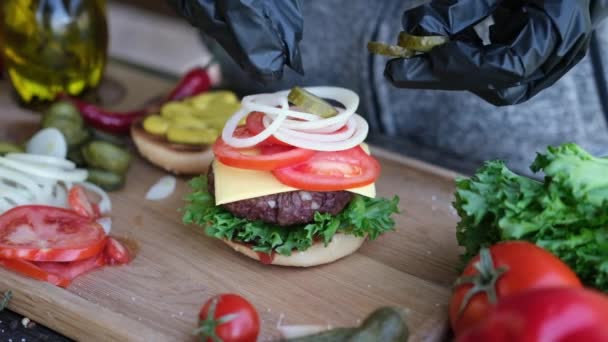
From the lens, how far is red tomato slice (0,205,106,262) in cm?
223

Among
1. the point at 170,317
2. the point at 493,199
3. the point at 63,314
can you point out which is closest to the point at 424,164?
the point at 493,199

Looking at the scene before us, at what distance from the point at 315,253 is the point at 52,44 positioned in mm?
1520

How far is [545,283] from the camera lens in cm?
169

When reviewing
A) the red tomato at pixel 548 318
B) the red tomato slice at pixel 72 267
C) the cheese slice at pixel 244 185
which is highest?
the red tomato at pixel 548 318

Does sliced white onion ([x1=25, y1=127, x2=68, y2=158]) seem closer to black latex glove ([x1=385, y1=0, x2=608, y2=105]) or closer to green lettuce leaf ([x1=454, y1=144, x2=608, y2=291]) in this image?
black latex glove ([x1=385, y1=0, x2=608, y2=105])

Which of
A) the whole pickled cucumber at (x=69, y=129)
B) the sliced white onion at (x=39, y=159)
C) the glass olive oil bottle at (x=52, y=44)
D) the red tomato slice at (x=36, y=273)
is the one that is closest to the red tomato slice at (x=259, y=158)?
the red tomato slice at (x=36, y=273)

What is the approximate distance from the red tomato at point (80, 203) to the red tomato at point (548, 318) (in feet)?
4.81

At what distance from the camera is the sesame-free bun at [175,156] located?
2.76 meters

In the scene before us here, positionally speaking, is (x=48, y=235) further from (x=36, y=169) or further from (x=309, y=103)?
(x=309, y=103)

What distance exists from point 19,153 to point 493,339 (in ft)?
6.24

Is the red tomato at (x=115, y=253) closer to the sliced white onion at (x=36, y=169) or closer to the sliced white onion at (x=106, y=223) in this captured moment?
the sliced white onion at (x=106, y=223)

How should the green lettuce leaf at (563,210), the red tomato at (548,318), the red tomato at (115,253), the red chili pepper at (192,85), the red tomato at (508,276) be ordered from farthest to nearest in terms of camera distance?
1. the red chili pepper at (192,85)
2. the red tomato at (115,253)
3. the green lettuce leaf at (563,210)
4. the red tomato at (508,276)
5. the red tomato at (548,318)

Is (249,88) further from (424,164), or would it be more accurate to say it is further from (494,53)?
(494,53)

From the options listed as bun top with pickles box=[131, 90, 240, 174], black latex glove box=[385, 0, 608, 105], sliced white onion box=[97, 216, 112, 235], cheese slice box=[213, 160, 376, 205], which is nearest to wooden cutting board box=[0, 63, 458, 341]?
sliced white onion box=[97, 216, 112, 235]
